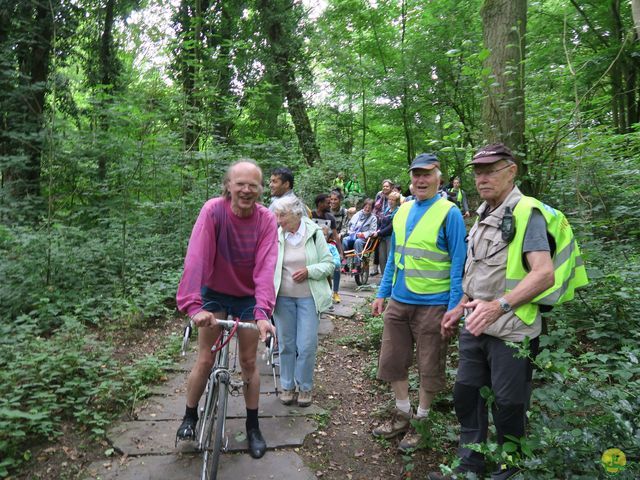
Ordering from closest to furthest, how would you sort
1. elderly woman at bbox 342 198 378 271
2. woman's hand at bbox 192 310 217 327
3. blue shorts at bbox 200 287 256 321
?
woman's hand at bbox 192 310 217 327, blue shorts at bbox 200 287 256 321, elderly woman at bbox 342 198 378 271

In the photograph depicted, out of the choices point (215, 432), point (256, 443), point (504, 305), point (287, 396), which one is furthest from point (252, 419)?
point (504, 305)

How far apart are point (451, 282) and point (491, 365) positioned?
828 millimetres

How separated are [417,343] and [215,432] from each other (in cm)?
163

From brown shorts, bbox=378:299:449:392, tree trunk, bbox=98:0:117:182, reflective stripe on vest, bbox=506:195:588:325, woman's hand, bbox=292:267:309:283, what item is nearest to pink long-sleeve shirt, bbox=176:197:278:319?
woman's hand, bbox=292:267:309:283

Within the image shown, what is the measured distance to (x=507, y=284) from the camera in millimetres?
2510

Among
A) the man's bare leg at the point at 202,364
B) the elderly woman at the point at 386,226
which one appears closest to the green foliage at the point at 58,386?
the man's bare leg at the point at 202,364

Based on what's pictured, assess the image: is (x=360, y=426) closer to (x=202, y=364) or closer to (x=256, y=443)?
(x=256, y=443)

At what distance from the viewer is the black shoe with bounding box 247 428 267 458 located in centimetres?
333

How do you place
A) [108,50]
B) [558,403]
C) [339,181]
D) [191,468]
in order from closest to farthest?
[558,403], [191,468], [108,50], [339,181]

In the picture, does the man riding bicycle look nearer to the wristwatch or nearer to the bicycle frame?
the bicycle frame

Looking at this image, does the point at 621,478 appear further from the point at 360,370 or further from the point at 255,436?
the point at 360,370

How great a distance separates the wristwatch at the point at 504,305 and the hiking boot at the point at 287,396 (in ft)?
8.24

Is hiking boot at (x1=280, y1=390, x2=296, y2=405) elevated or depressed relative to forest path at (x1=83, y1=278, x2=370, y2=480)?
elevated

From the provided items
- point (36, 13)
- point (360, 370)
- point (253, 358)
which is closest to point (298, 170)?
point (36, 13)
